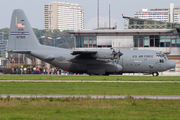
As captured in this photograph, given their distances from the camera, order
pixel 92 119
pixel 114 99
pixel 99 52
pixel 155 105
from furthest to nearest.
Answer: pixel 99 52, pixel 114 99, pixel 155 105, pixel 92 119

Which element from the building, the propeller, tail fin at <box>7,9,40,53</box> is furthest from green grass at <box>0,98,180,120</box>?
the building

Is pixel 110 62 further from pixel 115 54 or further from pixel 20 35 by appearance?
pixel 20 35

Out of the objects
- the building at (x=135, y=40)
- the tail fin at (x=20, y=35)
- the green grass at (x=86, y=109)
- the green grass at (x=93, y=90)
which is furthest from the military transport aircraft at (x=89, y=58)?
the green grass at (x=86, y=109)

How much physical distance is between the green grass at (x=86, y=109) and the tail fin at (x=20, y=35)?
26349 mm

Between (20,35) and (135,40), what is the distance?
2541cm

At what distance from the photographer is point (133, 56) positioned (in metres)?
42.9

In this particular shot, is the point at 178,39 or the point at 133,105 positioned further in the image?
the point at 178,39

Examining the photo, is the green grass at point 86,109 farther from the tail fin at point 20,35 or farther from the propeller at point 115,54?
the tail fin at point 20,35

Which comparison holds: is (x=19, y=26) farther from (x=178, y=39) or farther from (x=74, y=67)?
(x=178, y=39)

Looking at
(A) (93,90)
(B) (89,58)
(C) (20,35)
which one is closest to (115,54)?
(B) (89,58)

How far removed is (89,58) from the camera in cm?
4269

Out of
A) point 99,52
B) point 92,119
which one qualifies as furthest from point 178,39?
point 92,119

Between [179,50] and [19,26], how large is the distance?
32.2 meters

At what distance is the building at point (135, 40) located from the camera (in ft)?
195
